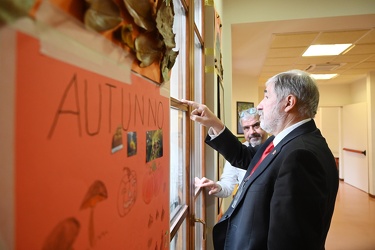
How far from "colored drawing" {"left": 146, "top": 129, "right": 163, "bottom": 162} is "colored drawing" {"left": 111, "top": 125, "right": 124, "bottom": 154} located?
0.12 metres

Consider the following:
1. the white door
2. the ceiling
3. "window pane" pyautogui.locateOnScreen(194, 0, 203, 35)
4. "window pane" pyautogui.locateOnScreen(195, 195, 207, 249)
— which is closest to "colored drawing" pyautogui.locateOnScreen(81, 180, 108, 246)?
"window pane" pyautogui.locateOnScreen(195, 195, 207, 249)

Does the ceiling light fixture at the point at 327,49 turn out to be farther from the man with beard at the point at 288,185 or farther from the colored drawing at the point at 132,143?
the colored drawing at the point at 132,143

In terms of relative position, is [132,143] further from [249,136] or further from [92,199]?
[249,136]

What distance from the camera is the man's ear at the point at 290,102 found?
1040 mm

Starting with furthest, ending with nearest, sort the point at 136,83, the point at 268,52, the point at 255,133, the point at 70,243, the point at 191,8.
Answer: the point at 268,52 < the point at 255,133 < the point at 191,8 < the point at 136,83 < the point at 70,243

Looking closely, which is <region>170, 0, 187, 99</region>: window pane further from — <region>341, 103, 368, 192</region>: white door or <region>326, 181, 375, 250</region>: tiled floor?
<region>341, 103, 368, 192</region>: white door

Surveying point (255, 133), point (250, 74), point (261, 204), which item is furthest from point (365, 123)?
point (261, 204)

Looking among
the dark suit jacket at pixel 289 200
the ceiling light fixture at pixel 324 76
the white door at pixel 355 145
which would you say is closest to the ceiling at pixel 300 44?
the ceiling light fixture at pixel 324 76

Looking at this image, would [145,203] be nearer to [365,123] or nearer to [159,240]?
[159,240]

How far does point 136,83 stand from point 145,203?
9.4 inches

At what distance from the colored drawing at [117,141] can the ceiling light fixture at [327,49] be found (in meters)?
4.10

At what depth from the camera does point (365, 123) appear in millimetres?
5812

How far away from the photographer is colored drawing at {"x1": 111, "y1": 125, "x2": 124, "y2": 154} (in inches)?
14.7

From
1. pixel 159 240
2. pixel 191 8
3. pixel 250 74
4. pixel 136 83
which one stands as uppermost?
pixel 250 74
